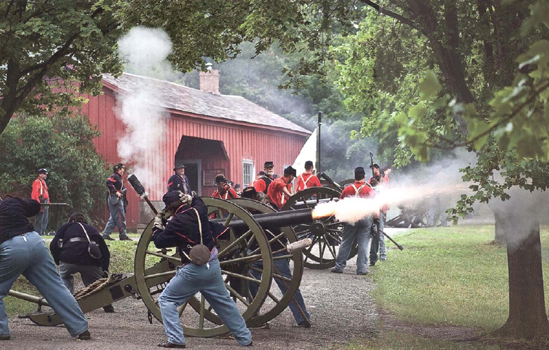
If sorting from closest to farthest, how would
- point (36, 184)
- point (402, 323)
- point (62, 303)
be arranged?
point (62, 303), point (402, 323), point (36, 184)

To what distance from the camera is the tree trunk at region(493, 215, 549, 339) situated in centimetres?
896

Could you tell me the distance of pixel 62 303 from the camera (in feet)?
25.9

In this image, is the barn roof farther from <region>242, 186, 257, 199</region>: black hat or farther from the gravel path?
<region>242, 186, 257, 199</region>: black hat

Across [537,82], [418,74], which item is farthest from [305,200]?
[537,82]

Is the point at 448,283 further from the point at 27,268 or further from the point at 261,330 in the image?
the point at 27,268

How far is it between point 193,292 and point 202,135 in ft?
67.4

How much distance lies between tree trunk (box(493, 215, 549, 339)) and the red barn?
643 inches

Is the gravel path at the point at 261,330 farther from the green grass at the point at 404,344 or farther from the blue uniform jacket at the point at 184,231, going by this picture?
the blue uniform jacket at the point at 184,231

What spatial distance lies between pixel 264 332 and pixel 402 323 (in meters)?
2.09

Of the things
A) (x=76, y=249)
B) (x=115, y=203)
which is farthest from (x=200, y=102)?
(x=76, y=249)

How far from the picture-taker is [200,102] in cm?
2938

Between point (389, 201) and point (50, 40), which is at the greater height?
point (50, 40)

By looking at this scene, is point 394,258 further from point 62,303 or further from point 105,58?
point 62,303

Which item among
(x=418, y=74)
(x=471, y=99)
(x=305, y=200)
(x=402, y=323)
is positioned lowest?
(x=402, y=323)
